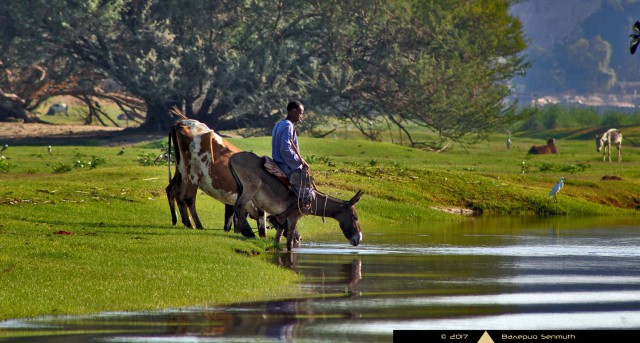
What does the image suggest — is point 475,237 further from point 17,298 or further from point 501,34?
point 501,34

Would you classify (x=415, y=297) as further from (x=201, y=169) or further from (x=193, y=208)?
(x=193, y=208)

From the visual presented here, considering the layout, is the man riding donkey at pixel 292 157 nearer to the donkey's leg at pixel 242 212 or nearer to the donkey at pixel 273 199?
the donkey at pixel 273 199

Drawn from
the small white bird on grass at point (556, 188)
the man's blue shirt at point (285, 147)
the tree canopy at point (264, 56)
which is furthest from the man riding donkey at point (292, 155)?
the tree canopy at point (264, 56)

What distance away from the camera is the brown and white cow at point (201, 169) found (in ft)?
74.9

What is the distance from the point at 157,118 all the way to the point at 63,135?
14.6 feet

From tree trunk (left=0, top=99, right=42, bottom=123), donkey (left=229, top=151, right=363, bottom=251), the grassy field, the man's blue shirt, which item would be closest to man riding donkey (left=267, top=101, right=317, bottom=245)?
the man's blue shirt

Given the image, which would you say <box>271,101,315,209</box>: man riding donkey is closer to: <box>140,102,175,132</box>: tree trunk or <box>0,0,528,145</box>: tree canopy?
<box>0,0,528,145</box>: tree canopy

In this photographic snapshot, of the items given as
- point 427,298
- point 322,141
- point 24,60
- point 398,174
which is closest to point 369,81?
point 322,141

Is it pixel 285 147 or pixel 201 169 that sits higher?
pixel 285 147

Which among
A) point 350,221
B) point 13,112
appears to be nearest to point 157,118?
point 13,112

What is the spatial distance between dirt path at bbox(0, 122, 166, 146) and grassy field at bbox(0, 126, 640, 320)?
3655 mm

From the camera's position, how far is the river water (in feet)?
42.7

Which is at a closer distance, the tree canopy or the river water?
the river water

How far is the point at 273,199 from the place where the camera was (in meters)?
20.7
